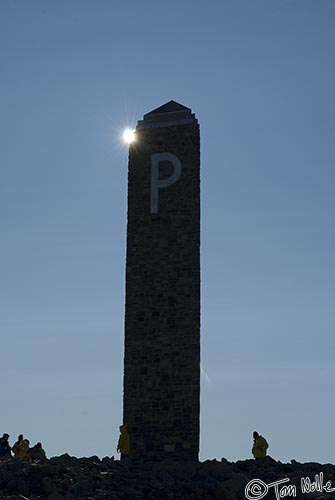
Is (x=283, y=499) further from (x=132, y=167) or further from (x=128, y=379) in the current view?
(x=132, y=167)

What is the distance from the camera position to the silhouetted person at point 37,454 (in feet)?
95.8

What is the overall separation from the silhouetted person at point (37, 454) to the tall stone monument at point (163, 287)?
296 cm

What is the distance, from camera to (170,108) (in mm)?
33969

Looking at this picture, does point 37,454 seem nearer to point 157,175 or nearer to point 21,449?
point 21,449

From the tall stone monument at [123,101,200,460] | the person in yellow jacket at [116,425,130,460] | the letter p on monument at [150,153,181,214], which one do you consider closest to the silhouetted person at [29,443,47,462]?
the person in yellow jacket at [116,425,130,460]

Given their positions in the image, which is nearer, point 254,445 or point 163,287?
point 254,445

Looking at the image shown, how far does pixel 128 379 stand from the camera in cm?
3206

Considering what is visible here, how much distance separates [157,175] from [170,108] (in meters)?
2.52

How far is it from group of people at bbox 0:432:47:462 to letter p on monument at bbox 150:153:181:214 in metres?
8.80

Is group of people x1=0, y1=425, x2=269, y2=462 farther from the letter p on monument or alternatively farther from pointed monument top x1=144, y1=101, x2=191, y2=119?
pointed monument top x1=144, y1=101, x2=191, y2=119

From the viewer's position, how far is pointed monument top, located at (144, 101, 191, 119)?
33.8 meters

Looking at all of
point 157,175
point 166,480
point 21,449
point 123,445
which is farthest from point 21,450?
point 157,175

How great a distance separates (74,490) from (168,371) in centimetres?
773

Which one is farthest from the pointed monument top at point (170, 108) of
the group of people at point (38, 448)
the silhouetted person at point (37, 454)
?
the silhouetted person at point (37, 454)
